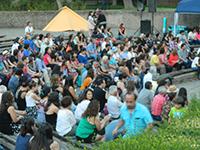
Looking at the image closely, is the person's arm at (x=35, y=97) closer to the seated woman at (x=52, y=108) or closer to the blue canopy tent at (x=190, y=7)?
the seated woman at (x=52, y=108)

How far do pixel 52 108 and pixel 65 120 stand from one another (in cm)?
48

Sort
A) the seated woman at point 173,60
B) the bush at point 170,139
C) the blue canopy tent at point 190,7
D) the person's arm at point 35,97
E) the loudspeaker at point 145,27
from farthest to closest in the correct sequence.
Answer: the loudspeaker at point 145,27, the seated woman at point 173,60, the blue canopy tent at point 190,7, the person's arm at point 35,97, the bush at point 170,139

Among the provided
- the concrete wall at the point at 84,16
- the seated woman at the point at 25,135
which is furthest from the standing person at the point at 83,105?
the concrete wall at the point at 84,16

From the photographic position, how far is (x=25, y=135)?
9.78m

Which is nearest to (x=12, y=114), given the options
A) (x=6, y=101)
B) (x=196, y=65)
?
(x=6, y=101)

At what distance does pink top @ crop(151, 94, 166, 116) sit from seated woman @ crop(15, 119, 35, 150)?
4126 mm

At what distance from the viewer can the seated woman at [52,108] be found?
38.1 feet

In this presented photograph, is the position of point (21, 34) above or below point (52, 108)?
below

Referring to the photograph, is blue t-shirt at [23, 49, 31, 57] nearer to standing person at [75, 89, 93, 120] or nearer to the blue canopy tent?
the blue canopy tent

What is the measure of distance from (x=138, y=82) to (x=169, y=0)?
23712 millimetres

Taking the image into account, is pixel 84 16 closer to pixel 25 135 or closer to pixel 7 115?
pixel 7 115

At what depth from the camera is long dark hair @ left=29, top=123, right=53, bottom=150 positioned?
8.96 metres

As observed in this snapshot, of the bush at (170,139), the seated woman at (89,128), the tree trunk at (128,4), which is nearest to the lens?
the bush at (170,139)

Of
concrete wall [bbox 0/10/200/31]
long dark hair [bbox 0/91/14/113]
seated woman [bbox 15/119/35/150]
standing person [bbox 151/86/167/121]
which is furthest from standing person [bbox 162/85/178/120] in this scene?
concrete wall [bbox 0/10/200/31]
